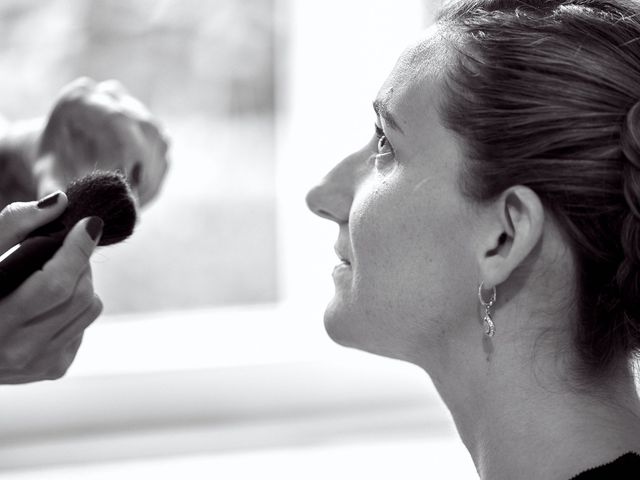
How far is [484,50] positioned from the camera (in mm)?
863

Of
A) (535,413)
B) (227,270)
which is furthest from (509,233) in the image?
(227,270)

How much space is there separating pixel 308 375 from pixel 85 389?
39 centimetres

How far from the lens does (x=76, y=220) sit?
2.83ft

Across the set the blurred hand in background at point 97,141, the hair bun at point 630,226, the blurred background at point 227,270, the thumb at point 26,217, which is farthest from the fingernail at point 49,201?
the blurred background at point 227,270

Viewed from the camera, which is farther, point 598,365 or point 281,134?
point 281,134

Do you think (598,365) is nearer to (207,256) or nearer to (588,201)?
(588,201)

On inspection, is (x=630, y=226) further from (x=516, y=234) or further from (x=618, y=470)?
(x=618, y=470)

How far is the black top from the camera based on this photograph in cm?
80

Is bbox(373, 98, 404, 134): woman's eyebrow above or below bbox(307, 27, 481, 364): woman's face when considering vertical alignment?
above

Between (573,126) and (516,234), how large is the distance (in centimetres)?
11

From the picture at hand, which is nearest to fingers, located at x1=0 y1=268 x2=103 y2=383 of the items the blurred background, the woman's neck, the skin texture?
the skin texture

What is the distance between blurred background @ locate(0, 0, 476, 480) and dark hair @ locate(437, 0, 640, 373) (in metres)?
0.77

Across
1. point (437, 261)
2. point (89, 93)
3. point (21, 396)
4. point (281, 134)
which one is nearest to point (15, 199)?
point (89, 93)

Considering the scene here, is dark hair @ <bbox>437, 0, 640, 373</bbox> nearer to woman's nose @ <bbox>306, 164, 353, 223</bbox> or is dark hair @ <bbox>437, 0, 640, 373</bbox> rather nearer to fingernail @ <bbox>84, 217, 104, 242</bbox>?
woman's nose @ <bbox>306, 164, 353, 223</bbox>
